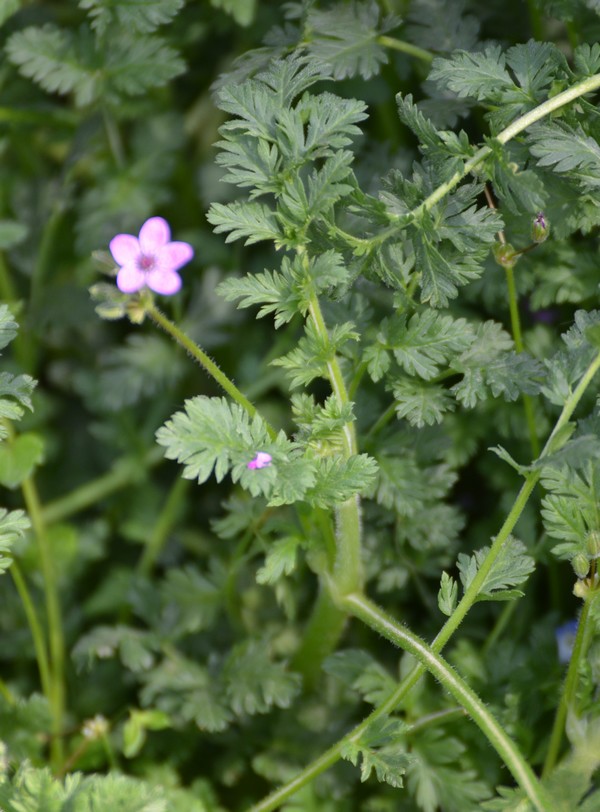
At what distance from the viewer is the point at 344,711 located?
182 centimetres

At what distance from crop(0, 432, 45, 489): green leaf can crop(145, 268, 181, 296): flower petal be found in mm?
514

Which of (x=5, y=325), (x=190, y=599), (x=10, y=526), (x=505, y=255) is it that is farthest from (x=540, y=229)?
(x=190, y=599)

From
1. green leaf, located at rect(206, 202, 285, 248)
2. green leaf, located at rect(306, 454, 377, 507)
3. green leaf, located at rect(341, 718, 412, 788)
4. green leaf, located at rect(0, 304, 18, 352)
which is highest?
green leaf, located at rect(206, 202, 285, 248)

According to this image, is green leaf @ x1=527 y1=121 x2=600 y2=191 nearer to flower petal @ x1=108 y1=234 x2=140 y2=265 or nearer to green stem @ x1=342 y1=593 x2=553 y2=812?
flower petal @ x1=108 y1=234 x2=140 y2=265

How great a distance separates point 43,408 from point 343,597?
0.91 metres

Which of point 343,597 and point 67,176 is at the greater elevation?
point 67,176

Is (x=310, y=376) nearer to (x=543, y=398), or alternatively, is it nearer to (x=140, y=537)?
(x=543, y=398)

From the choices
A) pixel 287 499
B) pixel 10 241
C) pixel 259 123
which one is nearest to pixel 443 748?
pixel 287 499

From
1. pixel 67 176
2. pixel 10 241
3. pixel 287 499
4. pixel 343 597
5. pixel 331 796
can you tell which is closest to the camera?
pixel 287 499

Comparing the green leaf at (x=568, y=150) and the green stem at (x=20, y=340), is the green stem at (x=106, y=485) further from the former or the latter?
the green leaf at (x=568, y=150)

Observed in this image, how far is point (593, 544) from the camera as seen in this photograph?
132cm

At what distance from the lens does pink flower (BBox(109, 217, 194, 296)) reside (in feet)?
4.45

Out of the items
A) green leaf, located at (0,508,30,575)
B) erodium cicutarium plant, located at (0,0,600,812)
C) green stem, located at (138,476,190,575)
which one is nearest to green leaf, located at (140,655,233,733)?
erodium cicutarium plant, located at (0,0,600,812)

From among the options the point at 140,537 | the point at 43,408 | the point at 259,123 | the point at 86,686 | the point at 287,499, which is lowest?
Answer: the point at 86,686
